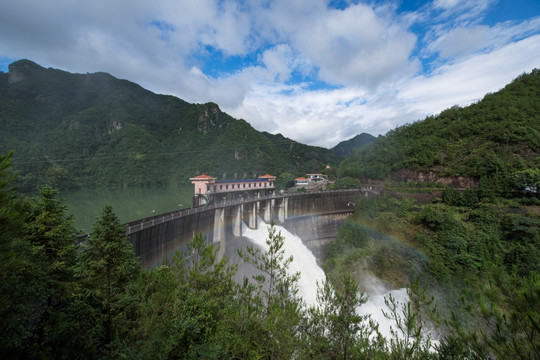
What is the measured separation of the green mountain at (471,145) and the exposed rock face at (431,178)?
129mm

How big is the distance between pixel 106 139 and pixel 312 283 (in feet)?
300

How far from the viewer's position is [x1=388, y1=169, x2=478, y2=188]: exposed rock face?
93.8 feet

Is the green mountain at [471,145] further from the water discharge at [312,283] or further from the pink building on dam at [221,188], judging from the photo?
the water discharge at [312,283]

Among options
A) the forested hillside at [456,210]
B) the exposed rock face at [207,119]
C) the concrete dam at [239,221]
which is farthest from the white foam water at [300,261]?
the exposed rock face at [207,119]

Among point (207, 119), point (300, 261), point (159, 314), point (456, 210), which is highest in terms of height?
point (207, 119)

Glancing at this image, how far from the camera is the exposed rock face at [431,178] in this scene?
28.6 m

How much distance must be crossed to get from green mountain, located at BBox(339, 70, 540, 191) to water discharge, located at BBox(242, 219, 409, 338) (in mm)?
19397

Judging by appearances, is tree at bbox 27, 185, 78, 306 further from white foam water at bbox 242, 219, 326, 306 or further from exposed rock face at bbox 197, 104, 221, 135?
exposed rock face at bbox 197, 104, 221, 135

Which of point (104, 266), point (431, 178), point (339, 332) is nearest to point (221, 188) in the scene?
point (104, 266)

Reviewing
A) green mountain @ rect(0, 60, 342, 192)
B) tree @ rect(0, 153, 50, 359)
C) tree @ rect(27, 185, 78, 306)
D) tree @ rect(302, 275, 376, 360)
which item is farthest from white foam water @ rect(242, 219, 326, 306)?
green mountain @ rect(0, 60, 342, 192)

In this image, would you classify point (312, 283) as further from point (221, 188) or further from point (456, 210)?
point (221, 188)

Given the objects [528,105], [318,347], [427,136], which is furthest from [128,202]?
[528,105]

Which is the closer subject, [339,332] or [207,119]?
[339,332]

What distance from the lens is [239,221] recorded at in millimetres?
22703
